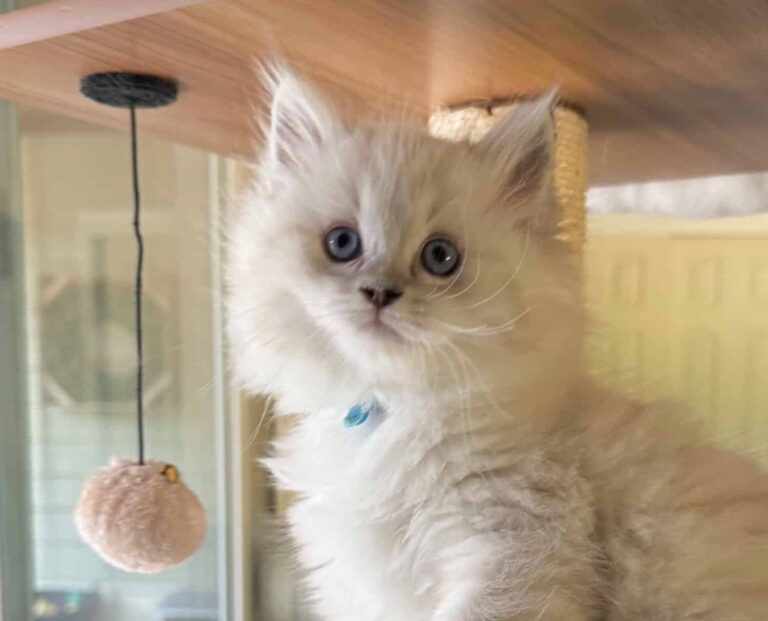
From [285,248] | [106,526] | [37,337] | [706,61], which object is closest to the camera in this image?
[285,248]

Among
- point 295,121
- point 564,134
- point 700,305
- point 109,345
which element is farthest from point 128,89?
point 700,305

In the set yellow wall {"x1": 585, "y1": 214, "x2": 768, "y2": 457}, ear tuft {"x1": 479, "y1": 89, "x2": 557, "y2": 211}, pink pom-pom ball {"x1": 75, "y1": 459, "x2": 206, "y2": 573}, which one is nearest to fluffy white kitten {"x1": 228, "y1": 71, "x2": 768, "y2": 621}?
ear tuft {"x1": 479, "y1": 89, "x2": 557, "y2": 211}

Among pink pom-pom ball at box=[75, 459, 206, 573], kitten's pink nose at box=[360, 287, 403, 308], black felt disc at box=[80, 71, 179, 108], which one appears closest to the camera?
kitten's pink nose at box=[360, 287, 403, 308]

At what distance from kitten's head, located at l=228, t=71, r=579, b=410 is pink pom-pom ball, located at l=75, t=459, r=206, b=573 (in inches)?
13.7

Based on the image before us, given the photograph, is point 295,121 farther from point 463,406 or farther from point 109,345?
point 109,345

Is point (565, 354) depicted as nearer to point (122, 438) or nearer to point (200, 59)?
point (200, 59)

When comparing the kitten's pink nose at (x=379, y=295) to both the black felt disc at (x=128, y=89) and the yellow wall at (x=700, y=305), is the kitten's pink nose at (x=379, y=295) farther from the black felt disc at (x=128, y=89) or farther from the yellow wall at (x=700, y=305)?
the yellow wall at (x=700, y=305)

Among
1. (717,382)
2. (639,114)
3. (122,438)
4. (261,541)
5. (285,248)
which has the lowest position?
(261,541)

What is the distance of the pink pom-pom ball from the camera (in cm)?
107

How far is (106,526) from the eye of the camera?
1.07 m

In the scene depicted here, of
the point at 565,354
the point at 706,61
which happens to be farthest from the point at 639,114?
the point at 565,354

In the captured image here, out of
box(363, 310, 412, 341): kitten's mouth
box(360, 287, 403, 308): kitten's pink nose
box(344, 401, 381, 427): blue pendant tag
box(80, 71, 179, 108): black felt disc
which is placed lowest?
box(344, 401, 381, 427): blue pendant tag

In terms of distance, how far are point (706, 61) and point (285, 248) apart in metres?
0.51

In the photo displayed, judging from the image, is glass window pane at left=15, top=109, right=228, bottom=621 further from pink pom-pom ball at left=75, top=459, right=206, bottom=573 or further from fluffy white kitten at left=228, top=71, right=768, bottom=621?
fluffy white kitten at left=228, top=71, right=768, bottom=621
